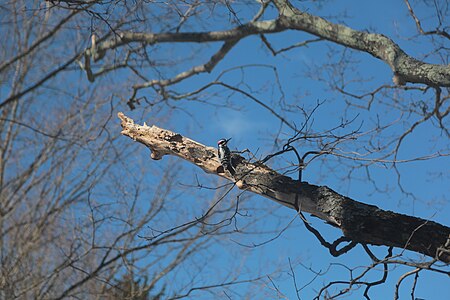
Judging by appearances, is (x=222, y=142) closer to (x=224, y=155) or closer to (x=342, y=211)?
(x=224, y=155)

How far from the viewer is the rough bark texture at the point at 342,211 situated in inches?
87.5

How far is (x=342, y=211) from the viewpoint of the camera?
2281mm

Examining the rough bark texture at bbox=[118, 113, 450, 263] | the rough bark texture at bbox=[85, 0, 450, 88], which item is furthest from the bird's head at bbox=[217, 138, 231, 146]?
the rough bark texture at bbox=[85, 0, 450, 88]

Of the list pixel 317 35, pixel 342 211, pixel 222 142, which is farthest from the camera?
pixel 317 35

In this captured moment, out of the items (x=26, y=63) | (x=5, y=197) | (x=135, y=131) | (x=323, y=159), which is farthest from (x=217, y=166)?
(x=26, y=63)

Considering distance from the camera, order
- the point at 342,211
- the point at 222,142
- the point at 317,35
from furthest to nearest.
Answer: the point at 317,35, the point at 222,142, the point at 342,211

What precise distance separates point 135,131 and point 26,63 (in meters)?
5.27

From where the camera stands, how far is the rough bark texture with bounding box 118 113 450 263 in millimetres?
2223

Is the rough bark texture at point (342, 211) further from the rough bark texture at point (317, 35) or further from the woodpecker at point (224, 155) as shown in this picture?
the rough bark texture at point (317, 35)

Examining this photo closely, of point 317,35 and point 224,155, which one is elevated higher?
point 317,35

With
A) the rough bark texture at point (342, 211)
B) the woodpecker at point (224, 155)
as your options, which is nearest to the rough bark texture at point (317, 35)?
the rough bark texture at point (342, 211)

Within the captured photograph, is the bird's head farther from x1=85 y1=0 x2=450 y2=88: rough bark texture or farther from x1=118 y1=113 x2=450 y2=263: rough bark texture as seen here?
x1=85 y1=0 x2=450 y2=88: rough bark texture

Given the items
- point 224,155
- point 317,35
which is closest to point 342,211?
point 224,155

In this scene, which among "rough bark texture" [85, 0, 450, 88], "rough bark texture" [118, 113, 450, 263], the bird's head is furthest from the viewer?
"rough bark texture" [85, 0, 450, 88]
